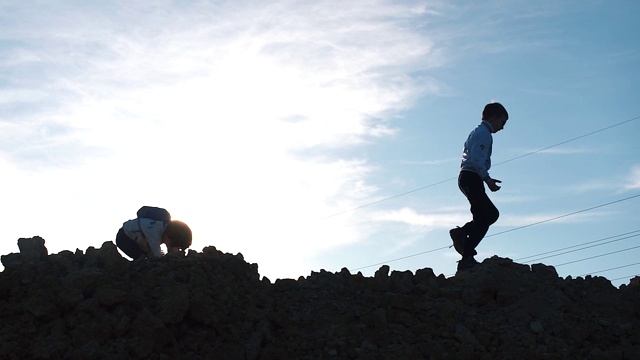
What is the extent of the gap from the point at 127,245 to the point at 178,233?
596mm

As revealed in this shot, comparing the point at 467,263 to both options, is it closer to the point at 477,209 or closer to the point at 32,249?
the point at 477,209

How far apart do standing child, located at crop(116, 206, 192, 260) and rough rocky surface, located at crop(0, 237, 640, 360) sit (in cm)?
44

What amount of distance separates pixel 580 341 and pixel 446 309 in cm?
114

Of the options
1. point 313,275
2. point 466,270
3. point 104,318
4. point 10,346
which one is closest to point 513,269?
point 466,270

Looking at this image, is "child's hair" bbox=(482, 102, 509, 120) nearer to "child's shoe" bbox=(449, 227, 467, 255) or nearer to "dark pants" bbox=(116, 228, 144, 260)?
"child's shoe" bbox=(449, 227, 467, 255)

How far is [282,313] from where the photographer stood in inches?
278

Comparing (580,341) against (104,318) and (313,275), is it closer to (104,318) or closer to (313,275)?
(313,275)

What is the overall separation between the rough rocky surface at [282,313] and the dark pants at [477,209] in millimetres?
381

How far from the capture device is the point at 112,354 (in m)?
6.25

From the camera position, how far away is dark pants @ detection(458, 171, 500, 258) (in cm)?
854

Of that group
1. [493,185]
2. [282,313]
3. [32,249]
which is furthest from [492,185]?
[32,249]

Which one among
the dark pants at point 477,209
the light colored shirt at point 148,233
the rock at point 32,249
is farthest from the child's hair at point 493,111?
the rock at point 32,249

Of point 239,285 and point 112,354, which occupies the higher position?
point 239,285

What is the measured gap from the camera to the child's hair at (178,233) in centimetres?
796
